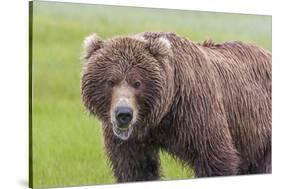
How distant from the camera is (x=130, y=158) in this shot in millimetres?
5168

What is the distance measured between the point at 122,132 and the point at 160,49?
655mm

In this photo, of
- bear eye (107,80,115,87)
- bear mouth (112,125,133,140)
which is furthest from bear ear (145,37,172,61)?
bear mouth (112,125,133,140)

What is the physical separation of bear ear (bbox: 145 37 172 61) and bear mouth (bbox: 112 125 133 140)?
55 centimetres

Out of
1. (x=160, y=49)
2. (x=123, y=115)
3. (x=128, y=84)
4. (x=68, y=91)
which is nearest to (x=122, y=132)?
(x=123, y=115)

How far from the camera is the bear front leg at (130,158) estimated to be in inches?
202

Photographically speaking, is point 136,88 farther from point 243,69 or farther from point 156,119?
point 243,69

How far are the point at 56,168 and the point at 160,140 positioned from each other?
2.55ft

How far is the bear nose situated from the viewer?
16.2 feet

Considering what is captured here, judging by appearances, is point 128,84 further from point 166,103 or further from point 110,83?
point 166,103

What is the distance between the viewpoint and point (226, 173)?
5391 mm

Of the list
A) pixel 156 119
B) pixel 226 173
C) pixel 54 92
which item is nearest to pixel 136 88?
pixel 156 119

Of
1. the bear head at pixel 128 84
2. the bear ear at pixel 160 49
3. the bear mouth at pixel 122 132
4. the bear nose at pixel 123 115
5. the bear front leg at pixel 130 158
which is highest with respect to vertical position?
the bear ear at pixel 160 49

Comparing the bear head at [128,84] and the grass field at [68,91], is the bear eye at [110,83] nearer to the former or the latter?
the bear head at [128,84]

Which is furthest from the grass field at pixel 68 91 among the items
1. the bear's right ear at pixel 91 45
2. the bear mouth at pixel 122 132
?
the bear mouth at pixel 122 132
